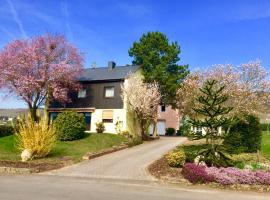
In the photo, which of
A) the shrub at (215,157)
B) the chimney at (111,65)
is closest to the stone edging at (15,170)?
the shrub at (215,157)

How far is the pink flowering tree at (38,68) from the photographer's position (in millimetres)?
35594

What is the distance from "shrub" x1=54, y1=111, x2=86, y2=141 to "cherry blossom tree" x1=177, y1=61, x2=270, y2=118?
351 inches

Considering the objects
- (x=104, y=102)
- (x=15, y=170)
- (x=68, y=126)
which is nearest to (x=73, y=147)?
(x=68, y=126)

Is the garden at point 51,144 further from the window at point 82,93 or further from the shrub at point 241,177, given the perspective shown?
the shrub at point 241,177

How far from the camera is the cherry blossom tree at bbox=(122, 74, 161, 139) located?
36812 millimetres

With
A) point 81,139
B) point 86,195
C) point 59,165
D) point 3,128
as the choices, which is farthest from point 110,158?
point 3,128

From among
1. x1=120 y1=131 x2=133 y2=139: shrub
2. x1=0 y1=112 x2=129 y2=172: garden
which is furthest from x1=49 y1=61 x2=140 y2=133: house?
x1=0 y1=112 x2=129 y2=172: garden

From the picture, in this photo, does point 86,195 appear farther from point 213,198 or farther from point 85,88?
point 85,88

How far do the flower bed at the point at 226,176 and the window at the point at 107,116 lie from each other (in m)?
21.1

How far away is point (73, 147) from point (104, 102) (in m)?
11.3

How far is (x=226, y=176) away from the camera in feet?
55.7

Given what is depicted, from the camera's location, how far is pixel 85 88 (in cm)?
4056

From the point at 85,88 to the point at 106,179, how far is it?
905 inches

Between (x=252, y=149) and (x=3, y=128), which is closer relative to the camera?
(x=252, y=149)
